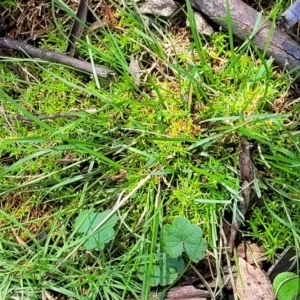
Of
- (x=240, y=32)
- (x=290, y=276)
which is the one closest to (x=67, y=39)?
(x=240, y=32)

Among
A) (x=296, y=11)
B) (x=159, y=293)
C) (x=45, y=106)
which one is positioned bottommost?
(x=159, y=293)

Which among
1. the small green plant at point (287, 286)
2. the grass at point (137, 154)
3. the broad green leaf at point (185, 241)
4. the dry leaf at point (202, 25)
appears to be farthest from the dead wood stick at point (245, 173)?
the dry leaf at point (202, 25)

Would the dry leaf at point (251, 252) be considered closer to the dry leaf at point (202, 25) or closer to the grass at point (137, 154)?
the grass at point (137, 154)

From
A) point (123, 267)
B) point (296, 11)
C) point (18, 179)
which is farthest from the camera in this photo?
point (18, 179)

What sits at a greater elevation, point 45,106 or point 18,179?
point 45,106

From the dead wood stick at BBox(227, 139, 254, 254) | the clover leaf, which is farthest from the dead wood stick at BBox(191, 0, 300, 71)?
the clover leaf

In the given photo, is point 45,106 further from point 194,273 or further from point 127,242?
point 194,273

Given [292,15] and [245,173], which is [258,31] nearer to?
[292,15]

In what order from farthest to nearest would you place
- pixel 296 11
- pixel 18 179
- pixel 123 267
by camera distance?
pixel 18 179
pixel 123 267
pixel 296 11
